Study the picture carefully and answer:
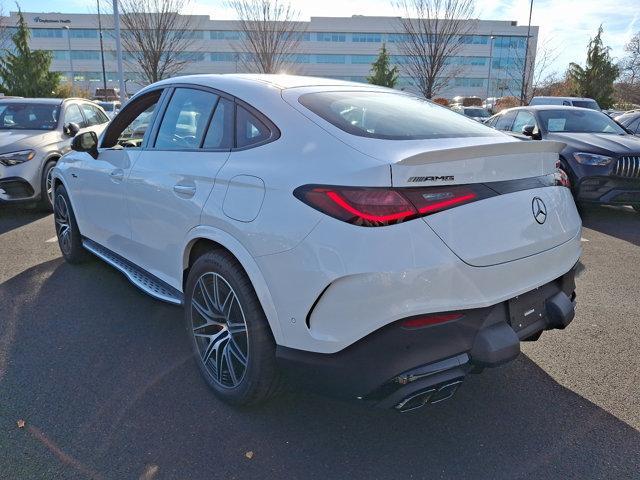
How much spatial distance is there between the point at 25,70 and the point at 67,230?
28.8 metres

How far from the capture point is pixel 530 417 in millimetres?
2662

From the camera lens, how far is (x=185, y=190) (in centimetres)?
286

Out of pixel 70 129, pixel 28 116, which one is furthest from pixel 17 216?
pixel 28 116

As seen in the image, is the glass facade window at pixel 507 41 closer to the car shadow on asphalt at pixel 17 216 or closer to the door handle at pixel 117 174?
the car shadow on asphalt at pixel 17 216

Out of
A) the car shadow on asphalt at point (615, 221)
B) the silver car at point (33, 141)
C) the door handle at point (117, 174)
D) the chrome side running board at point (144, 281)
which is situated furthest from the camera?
the silver car at point (33, 141)

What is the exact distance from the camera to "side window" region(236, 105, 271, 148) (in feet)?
8.41

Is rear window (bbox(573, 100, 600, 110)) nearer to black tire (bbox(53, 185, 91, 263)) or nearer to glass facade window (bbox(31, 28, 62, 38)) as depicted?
black tire (bbox(53, 185, 91, 263))

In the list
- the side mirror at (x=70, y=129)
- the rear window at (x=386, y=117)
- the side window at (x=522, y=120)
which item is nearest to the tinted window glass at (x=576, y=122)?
the side window at (x=522, y=120)

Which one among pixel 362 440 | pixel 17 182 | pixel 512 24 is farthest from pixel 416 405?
pixel 512 24

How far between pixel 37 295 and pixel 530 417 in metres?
3.90

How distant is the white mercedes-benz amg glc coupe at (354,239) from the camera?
201 centimetres

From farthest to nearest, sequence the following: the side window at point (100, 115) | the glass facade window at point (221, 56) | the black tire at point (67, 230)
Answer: the glass facade window at point (221, 56) → the side window at point (100, 115) → the black tire at point (67, 230)

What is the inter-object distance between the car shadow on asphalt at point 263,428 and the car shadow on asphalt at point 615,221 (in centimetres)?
429

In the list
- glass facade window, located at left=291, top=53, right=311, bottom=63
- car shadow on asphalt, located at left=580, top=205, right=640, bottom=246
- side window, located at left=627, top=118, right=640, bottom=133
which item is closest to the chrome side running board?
car shadow on asphalt, located at left=580, top=205, right=640, bottom=246
